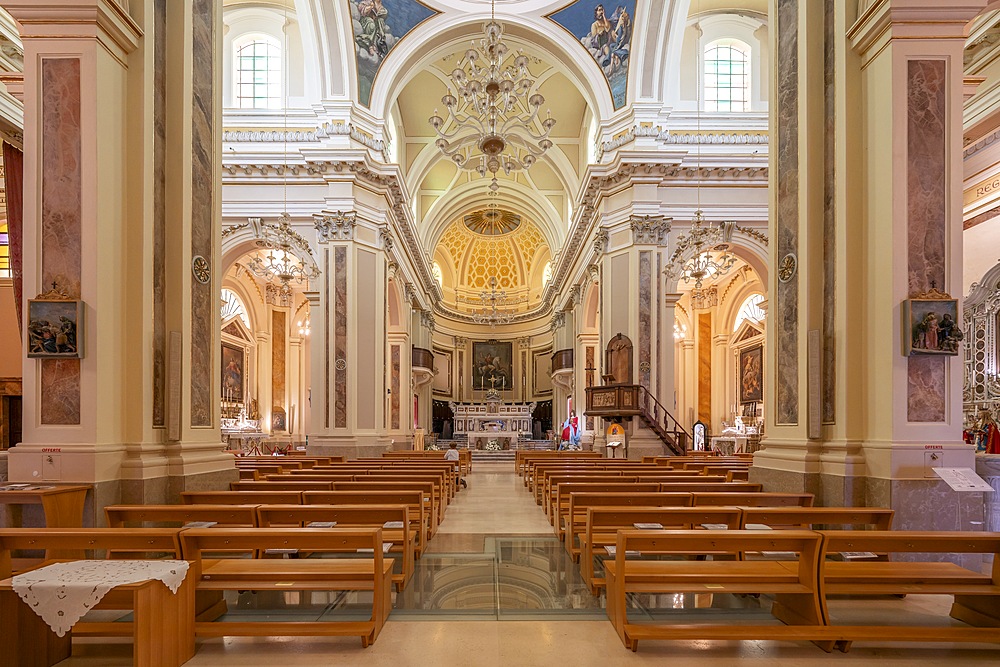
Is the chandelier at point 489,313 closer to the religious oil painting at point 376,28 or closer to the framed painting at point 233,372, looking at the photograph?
the framed painting at point 233,372

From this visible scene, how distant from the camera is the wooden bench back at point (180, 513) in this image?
5.27m

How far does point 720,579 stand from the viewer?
4051mm

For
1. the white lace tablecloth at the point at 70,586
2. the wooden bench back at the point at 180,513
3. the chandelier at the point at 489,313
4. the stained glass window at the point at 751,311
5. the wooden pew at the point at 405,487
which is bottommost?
the wooden pew at the point at 405,487

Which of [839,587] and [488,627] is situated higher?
[839,587]

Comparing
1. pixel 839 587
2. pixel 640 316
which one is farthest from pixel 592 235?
pixel 839 587

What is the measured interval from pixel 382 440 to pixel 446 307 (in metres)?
19.3

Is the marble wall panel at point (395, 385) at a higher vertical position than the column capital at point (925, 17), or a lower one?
lower

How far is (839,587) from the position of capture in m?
4.12

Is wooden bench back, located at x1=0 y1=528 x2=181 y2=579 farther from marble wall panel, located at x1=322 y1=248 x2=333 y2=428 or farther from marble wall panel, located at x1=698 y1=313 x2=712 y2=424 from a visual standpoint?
marble wall panel, located at x1=698 y1=313 x2=712 y2=424

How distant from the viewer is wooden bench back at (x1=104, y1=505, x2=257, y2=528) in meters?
5.27

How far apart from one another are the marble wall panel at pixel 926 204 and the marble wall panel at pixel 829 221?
0.70 meters

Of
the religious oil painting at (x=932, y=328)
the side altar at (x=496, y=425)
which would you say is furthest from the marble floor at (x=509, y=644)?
the side altar at (x=496, y=425)

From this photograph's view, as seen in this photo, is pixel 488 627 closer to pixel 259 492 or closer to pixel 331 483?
pixel 259 492

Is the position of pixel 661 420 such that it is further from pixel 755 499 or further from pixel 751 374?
pixel 755 499
